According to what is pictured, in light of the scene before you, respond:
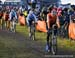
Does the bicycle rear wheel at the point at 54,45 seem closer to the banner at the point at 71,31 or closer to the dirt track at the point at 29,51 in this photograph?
the dirt track at the point at 29,51

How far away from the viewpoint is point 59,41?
65.9 feet

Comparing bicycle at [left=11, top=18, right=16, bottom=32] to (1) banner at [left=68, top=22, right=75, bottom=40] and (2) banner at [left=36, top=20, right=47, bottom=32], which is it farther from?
(1) banner at [left=68, top=22, right=75, bottom=40]

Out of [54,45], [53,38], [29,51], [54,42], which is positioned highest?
[53,38]

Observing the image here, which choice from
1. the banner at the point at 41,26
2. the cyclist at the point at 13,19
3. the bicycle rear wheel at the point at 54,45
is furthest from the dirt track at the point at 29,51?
the cyclist at the point at 13,19

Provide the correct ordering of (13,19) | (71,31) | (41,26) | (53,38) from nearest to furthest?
(53,38) < (71,31) < (13,19) < (41,26)

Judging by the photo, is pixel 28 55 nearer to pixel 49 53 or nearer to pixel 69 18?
pixel 49 53

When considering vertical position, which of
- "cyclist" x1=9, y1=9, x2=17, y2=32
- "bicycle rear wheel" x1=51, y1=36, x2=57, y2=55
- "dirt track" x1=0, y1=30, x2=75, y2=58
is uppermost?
"cyclist" x1=9, y1=9, x2=17, y2=32

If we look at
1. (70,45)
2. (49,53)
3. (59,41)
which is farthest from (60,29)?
(49,53)

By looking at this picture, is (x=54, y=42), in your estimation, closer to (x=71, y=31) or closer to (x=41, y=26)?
→ (x=71, y=31)

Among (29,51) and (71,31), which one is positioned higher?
(71,31)

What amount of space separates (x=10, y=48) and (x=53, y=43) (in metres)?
3.06

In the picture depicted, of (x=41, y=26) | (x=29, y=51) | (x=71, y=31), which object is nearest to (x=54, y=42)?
(x=29, y=51)

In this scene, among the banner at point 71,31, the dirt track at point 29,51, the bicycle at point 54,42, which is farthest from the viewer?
the banner at point 71,31

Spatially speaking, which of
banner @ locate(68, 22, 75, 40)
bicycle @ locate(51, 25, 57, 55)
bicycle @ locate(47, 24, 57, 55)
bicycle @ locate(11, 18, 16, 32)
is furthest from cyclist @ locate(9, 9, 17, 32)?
bicycle @ locate(51, 25, 57, 55)
